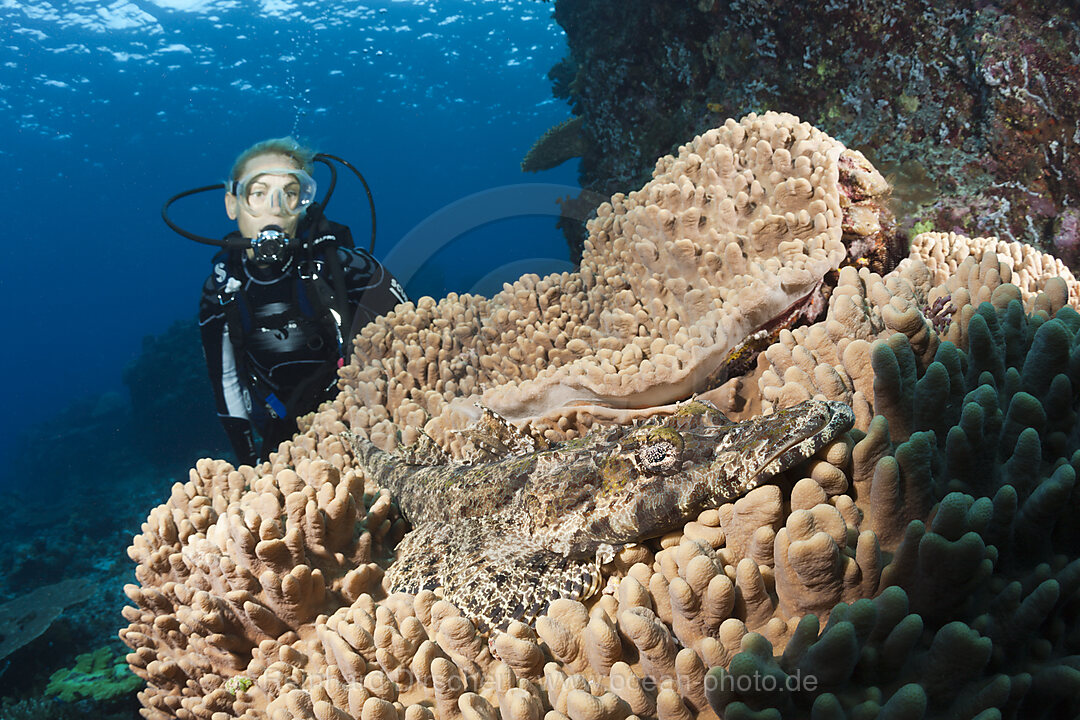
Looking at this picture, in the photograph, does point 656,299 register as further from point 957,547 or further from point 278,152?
point 278,152

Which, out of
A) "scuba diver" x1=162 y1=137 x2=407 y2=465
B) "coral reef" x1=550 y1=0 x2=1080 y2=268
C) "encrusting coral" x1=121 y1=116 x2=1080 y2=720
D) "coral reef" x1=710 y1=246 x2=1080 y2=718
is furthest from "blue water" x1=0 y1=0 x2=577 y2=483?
"coral reef" x1=710 y1=246 x2=1080 y2=718

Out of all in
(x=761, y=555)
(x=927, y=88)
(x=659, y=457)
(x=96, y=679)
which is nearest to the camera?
(x=761, y=555)

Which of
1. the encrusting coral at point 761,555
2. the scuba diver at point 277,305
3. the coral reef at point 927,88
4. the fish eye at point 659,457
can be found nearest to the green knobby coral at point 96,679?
the scuba diver at point 277,305

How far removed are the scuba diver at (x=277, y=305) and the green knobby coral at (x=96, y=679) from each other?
13.0 feet

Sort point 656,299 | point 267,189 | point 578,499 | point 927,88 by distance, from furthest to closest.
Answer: point 267,189, point 927,88, point 656,299, point 578,499

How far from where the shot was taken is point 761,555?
1676 mm

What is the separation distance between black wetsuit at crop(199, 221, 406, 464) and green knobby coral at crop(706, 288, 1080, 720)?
5.52 meters

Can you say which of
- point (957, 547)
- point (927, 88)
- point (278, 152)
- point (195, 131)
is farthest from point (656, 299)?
point (195, 131)

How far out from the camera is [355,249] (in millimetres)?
Answer: 6750

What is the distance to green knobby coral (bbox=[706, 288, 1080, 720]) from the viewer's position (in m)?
1.27

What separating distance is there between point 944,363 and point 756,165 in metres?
2.14

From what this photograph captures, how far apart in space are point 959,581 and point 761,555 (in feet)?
1.59

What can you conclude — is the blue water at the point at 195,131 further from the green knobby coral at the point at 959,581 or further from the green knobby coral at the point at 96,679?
the green knobby coral at the point at 96,679

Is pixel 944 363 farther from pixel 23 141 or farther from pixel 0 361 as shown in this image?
pixel 0 361
